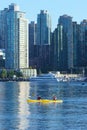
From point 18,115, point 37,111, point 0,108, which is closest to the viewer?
point 18,115

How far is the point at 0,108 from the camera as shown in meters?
83.9

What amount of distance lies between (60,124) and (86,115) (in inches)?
416

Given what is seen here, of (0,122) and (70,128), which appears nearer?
(70,128)

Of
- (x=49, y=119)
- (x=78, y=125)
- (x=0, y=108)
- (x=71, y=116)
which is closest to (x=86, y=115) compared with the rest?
(x=71, y=116)

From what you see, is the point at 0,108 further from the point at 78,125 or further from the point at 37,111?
the point at 78,125

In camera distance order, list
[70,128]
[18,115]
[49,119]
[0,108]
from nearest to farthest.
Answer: [70,128]
[49,119]
[18,115]
[0,108]

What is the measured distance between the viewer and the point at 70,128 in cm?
5856

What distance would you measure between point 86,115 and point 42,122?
33.2 feet

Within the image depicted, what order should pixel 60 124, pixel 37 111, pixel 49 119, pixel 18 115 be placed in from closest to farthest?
pixel 60 124 → pixel 49 119 → pixel 18 115 → pixel 37 111

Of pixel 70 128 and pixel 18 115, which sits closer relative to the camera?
pixel 70 128

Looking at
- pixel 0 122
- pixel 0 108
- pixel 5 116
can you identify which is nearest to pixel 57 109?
pixel 0 108

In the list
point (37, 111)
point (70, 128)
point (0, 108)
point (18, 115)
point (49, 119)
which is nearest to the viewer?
point (70, 128)

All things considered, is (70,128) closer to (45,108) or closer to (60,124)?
(60,124)

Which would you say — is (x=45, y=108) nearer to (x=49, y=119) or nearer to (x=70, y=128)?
(x=49, y=119)
